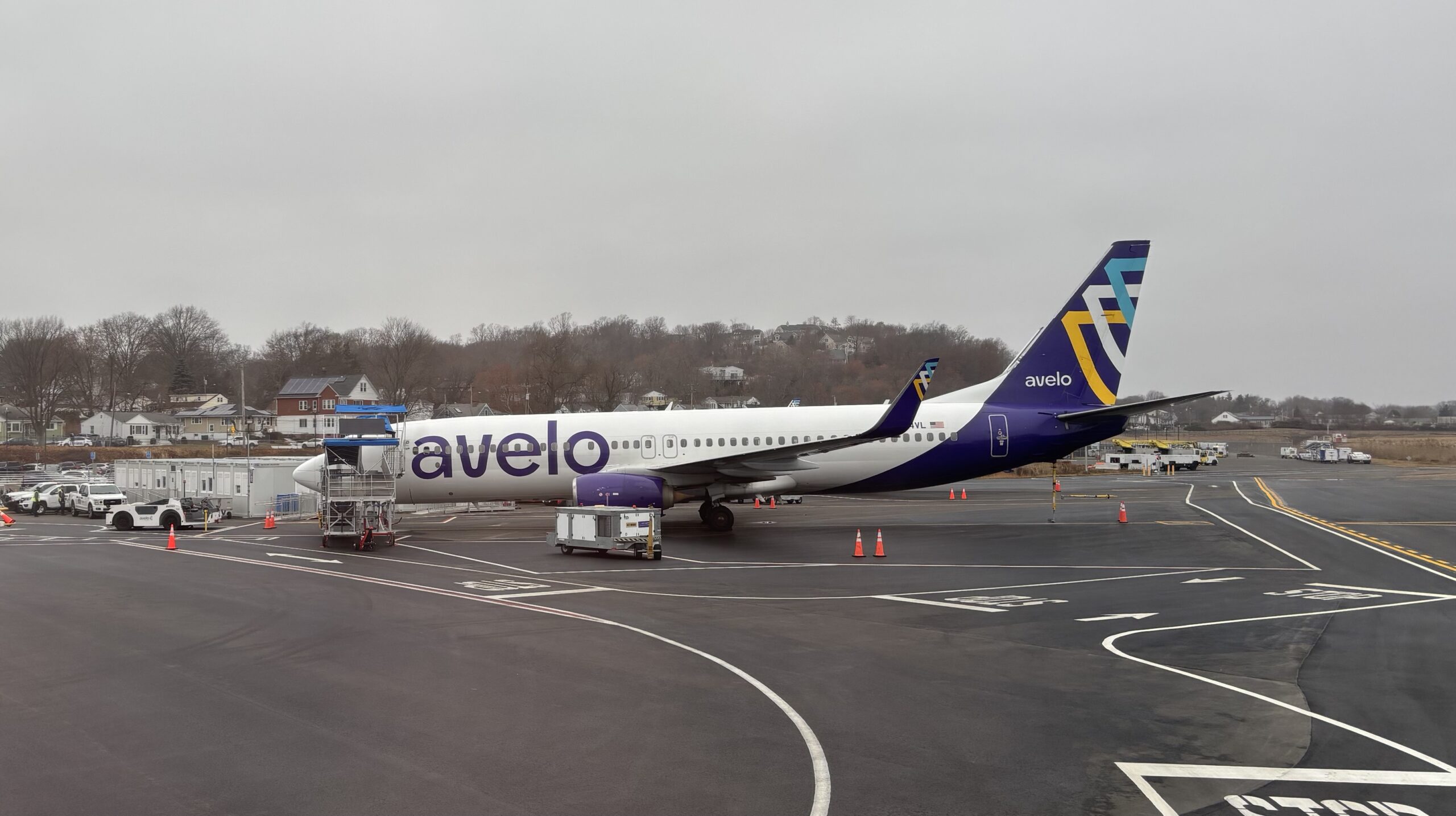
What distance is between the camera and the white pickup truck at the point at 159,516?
32.5 m

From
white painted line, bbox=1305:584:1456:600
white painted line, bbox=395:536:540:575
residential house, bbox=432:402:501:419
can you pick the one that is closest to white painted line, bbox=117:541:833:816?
white painted line, bbox=395:536:540:575

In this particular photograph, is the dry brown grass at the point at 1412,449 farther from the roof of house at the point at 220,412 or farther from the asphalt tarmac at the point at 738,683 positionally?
the roof of house at the point at 220,412

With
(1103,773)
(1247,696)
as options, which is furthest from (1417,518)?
(1103,773)

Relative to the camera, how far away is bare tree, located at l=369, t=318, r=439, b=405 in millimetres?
97562

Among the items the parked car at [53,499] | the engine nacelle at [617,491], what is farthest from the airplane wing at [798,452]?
the parked car at [53,499]

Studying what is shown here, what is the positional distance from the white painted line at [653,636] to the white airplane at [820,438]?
601cm

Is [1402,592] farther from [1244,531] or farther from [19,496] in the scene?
[19,496]

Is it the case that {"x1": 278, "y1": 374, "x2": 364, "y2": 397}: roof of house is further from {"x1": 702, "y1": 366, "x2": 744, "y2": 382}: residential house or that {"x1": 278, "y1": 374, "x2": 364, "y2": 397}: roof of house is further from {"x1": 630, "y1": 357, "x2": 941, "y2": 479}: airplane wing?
{"x1": 630, "y1": 357, "x2": 941, "y2": 479}: airplane wing

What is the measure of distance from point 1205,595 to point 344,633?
1544 cm

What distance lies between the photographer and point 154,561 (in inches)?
912

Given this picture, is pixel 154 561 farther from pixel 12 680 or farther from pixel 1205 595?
pixel 1205 595

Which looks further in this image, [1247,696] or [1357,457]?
[1357,457]

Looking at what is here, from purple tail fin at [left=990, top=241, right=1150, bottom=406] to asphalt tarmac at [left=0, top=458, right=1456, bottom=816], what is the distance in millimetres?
8135

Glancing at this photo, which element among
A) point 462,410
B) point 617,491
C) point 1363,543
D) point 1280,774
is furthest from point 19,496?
point 1363,543
